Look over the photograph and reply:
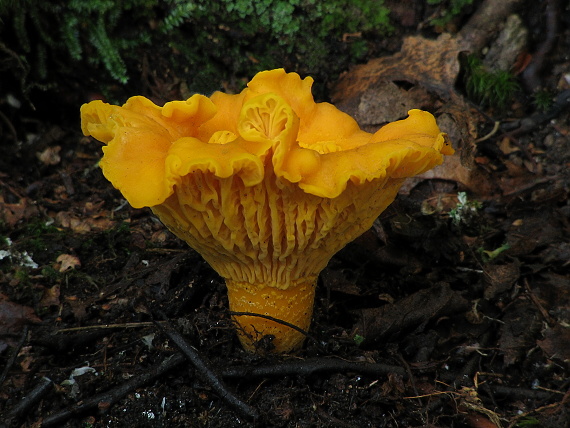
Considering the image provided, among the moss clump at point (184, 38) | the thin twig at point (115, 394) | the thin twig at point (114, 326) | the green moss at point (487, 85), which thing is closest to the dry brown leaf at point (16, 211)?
the moss clump at point (184, 38)

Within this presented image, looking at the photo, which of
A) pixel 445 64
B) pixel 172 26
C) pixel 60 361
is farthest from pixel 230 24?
pixel 60 361

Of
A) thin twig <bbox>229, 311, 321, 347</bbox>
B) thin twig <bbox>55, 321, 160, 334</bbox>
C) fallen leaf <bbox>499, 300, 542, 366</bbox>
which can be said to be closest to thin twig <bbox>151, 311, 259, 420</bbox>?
thin twig <bbox>55, 321, 160, 334</bbox>

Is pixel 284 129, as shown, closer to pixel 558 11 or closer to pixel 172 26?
pixel 172 26

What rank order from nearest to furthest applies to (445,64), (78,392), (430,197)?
1. (78,392)
2. (430,197)
3. (445,64)

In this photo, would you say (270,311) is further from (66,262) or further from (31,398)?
(66,262)

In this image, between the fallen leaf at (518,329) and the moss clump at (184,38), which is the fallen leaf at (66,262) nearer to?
the moss clump at (184,38)
